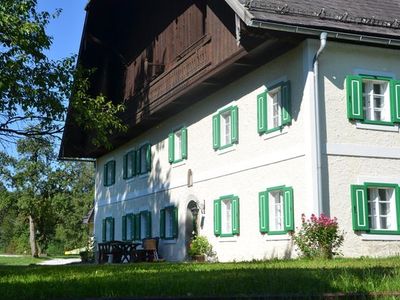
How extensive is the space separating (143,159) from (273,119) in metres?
10.5

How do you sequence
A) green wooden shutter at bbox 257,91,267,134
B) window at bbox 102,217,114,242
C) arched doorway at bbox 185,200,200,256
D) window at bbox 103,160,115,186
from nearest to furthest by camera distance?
green wooden shutter at bbox 257,91,267,134
arched doorway at bbox 185,200,200,256
window at bbox 102,217,114,242
window at bbox 103,160,115,186

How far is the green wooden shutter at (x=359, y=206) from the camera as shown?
48.9 feet

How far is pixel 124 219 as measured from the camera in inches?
1110

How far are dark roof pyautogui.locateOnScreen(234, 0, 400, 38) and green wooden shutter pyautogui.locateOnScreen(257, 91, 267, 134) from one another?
9.00 ft

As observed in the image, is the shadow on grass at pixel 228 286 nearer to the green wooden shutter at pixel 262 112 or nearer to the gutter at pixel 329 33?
the gutter at pixel 329 33

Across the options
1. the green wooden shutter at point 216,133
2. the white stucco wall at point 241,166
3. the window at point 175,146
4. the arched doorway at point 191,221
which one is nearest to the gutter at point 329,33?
the white stucco wall at point 241,166

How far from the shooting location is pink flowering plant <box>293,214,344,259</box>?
13989mm

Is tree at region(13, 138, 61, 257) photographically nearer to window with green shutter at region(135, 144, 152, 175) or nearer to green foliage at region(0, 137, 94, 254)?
green foliage at region(0, 137, 94, 254)

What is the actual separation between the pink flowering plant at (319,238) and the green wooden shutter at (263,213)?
1.95 m

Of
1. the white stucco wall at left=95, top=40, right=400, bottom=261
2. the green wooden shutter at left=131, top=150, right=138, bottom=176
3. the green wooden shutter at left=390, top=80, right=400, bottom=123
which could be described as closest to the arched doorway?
the white stucco wall at left=95, top=40, right=400, bottom=261

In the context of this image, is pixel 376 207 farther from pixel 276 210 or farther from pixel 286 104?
pixel 286 104

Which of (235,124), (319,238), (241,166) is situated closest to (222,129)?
(235,124)

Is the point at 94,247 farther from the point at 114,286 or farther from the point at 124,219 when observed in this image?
the point at 114,286

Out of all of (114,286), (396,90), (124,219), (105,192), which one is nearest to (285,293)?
(114,286)
